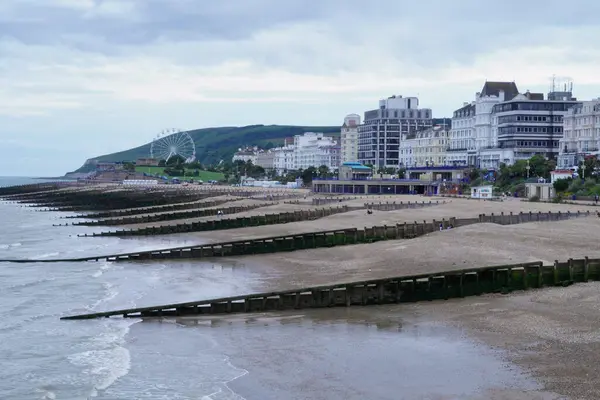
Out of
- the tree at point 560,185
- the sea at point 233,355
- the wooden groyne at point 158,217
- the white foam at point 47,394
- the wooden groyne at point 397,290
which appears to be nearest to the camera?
the sea at point 233,355

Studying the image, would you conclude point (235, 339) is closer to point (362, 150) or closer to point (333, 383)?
point (333, 383)

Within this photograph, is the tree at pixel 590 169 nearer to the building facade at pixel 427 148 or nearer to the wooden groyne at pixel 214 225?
the wooden groyne at pixel 214 225

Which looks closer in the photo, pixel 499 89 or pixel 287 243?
pixel 287 243

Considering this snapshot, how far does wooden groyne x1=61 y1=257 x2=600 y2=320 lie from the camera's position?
27891 millimetres

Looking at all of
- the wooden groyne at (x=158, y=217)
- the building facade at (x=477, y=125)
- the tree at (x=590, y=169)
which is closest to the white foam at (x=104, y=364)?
the wooden groyne at (x=158, y=217)

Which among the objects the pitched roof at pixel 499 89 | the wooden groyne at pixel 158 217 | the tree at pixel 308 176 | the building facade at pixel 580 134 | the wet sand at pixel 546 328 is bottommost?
the wet sand at pixel 546 328

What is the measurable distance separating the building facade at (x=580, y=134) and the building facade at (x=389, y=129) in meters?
72.9

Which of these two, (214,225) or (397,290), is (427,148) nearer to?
(214,225)

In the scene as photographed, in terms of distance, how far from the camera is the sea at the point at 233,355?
61.9ft

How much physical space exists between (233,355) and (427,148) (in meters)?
142

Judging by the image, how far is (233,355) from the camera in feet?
73.0

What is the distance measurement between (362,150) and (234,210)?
12002cm

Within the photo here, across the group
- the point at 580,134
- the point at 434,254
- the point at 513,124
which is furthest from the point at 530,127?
the point at 434,254

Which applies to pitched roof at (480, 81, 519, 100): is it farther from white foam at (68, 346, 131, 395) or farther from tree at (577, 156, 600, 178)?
white foam at (68, 346, 131, 395)
